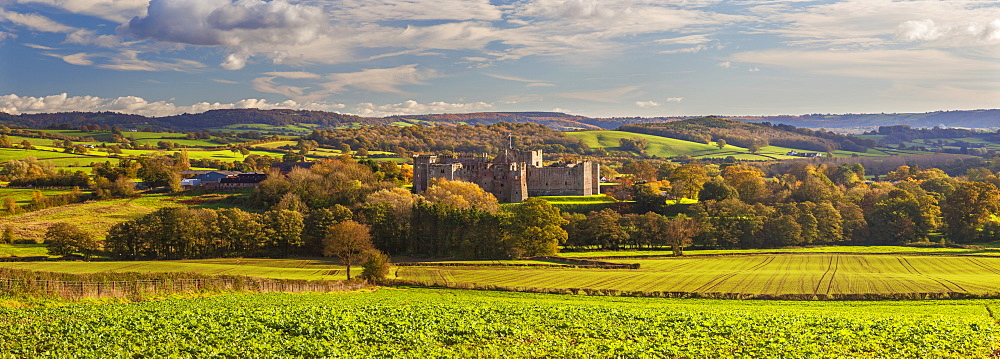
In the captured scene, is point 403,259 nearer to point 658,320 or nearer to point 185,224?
point 185,224

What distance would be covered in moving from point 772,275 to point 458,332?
32493 millimetres

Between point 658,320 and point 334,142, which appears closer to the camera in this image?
point 658,320

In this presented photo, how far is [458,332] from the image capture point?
22141 millimetres

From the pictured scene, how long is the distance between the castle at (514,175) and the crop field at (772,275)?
2811 cm

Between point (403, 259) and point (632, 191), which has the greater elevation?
point (632, 191)

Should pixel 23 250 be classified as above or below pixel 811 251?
above

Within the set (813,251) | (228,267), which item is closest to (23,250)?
(228,267)

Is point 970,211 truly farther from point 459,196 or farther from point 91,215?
point 91,215

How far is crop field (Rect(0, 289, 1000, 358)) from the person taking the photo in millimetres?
18594

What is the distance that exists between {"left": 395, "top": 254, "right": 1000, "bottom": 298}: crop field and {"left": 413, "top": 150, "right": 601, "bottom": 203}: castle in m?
28.1

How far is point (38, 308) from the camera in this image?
2333 cm

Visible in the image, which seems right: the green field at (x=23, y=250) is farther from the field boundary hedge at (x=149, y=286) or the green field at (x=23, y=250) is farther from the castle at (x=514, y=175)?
the castle at (x=514, y=175)

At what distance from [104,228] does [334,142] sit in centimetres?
10145

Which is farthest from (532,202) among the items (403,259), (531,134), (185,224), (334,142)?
(531,134)
